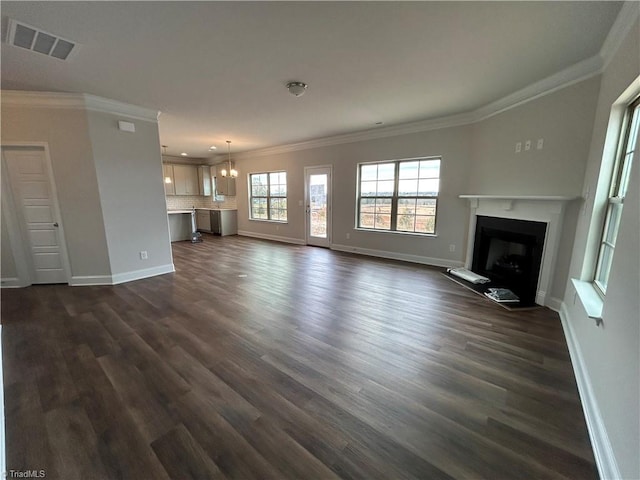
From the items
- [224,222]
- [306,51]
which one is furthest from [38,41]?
[224,222]

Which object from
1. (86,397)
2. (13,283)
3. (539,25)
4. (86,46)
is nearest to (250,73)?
(86,46)

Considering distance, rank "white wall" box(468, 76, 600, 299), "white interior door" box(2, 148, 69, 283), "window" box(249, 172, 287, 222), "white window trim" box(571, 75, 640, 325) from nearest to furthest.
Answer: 1. "white window trim" box(571, 75, 640, 325)
2. "white wall" box(468, 76, 600, 299)
3. "white interior door" box(2, 148, 69, 283)
4. "window" box(249, 172, 287, 222)

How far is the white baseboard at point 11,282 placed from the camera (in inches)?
143

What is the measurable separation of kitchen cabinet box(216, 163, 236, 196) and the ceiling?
4.41 metres

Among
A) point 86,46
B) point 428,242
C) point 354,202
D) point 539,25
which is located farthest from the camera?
point 354,202

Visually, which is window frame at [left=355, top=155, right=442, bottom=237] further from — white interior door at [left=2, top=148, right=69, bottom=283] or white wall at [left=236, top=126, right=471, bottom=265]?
white interior door at [left=2, top=148, right=69, bottom=283]

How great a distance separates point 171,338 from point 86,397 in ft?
2.36

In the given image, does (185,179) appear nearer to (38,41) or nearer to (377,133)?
(377,133)

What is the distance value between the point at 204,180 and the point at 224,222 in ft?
6.25

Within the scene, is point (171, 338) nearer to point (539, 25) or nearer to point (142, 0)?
point (142, 0)

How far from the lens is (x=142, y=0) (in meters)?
1.69

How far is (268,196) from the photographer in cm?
766

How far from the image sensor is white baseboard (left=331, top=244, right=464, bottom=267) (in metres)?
4.69

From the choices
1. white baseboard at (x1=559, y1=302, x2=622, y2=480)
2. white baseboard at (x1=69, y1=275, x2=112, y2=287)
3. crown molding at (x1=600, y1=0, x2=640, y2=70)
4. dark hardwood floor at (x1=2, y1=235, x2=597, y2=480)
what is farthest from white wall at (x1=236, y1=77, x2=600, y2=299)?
white baseboard at (x1=69, y1=275, x2=112, y2=287)
